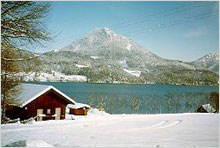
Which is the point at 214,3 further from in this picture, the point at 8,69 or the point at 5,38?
the point at 8,69

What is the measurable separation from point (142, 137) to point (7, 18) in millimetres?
2689

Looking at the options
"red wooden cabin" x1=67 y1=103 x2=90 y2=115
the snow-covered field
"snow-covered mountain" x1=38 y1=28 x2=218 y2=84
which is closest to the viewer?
the snow-covered field

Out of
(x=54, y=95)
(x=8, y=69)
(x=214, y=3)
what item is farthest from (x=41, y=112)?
(x=214, y=3)

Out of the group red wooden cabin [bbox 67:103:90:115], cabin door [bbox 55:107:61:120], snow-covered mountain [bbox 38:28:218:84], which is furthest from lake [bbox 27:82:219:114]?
cabin door [bbox 55:107:61:120]

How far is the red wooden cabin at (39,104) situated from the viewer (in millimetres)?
8570

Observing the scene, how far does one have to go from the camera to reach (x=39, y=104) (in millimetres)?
9047

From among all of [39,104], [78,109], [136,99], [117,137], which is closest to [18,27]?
[117,137]

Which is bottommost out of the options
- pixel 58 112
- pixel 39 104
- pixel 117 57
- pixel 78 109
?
pixel 78 109

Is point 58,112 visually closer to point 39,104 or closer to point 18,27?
point 39,104

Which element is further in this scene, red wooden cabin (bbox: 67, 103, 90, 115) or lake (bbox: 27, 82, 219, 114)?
lake (bbox: 27, 82, 219, 114)

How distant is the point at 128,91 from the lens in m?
38.7

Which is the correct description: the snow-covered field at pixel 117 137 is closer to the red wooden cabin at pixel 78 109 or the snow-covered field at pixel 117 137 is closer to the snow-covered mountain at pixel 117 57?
the snow-covered mountain at pixel 117 57

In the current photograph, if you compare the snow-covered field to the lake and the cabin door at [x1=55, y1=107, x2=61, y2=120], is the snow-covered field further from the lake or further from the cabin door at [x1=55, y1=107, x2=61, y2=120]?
the lake

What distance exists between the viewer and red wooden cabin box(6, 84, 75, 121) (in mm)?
8570
